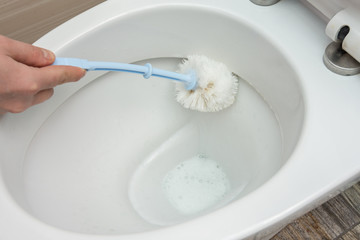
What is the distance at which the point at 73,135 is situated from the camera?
24.9 inches

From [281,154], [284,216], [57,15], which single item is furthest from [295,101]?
[57,15]

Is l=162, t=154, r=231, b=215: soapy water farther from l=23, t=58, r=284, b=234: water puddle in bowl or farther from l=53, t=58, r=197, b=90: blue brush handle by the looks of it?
l=53, t=58, r=197, b=90: blue brush handle

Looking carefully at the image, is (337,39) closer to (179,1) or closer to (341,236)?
(179,1)

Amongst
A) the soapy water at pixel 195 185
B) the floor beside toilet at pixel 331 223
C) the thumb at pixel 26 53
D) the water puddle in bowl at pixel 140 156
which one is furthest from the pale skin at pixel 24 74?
the floor beside toilet at pixel 331 223

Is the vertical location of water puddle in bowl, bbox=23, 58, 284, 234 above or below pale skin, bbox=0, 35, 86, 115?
below

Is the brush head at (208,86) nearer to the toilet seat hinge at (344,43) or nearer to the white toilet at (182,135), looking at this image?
the white toilet at (182,135)

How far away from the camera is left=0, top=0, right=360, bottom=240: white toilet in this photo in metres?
0.42

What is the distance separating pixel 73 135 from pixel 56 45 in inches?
6.2

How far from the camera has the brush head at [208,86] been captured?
616 mm

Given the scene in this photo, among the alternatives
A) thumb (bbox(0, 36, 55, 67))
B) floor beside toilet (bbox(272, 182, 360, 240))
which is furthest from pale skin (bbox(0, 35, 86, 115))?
floor beside toilet (bbox(272, 182, 360, 240))

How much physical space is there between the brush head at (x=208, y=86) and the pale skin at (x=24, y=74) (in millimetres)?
207

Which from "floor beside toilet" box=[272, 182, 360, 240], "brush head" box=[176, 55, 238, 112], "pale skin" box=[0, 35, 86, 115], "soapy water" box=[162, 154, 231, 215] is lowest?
"floor beside toilet" box=[272, 182, 360, 240]

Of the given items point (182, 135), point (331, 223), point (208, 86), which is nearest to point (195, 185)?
point (182, 135)

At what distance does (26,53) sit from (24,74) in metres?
0.03
